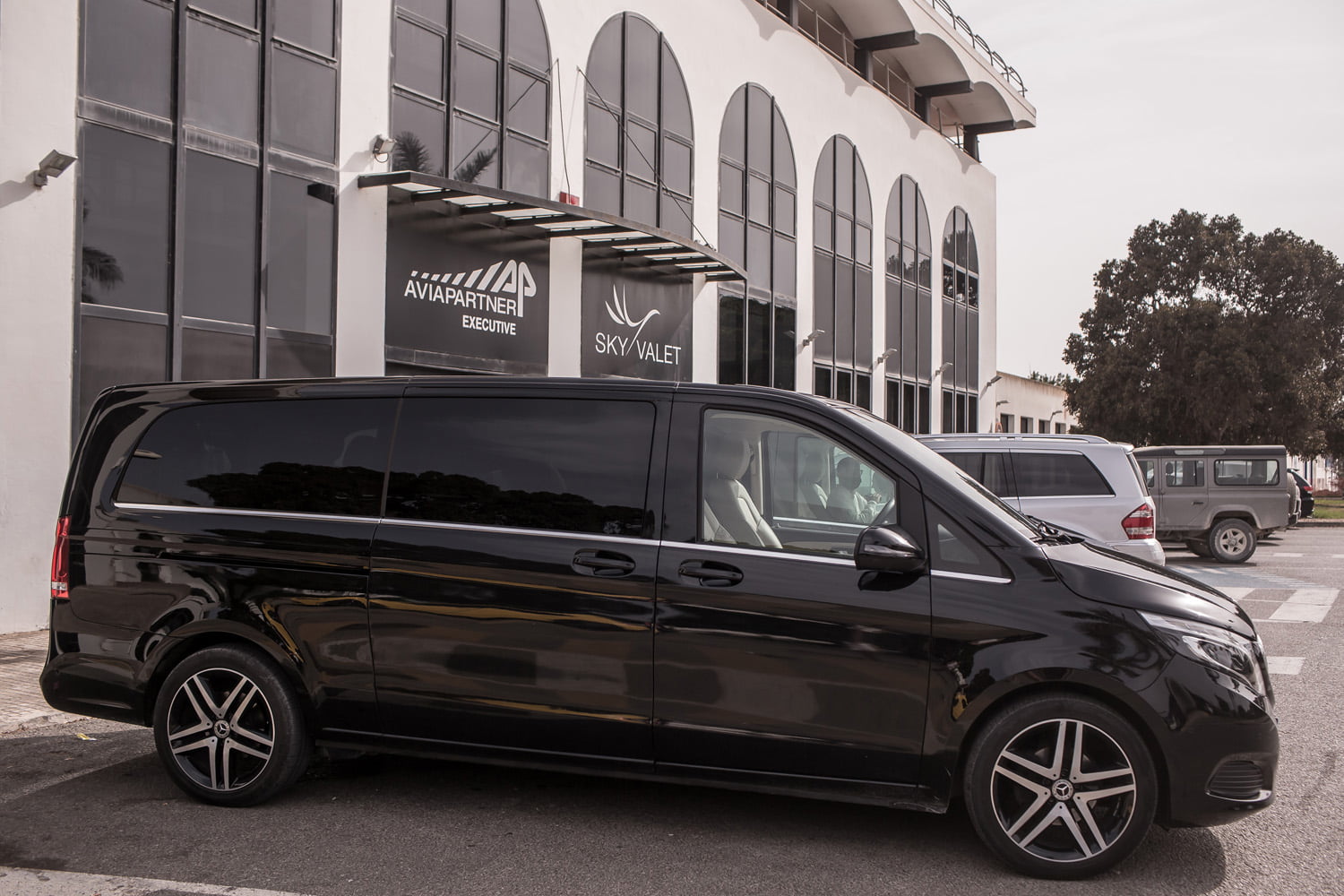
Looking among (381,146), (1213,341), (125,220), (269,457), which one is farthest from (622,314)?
(1213,341)

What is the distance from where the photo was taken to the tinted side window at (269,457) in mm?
4887

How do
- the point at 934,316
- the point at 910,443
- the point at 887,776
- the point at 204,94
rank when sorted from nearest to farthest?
the point at 887,776 → the point at 910,443 → the point at 204,94 → the point at 934,316

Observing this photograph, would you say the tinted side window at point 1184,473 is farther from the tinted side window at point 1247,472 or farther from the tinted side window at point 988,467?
the tinted side window at point 988,467

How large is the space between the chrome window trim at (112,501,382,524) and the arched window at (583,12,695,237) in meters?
12.7

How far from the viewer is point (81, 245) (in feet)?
33.4

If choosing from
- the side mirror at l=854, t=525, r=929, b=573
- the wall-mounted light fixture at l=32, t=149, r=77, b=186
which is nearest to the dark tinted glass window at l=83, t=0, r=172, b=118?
the wall-mounted light fixture at l=32, t=149, r=77, b=186

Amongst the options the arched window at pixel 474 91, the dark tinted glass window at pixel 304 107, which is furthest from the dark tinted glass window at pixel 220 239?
the arched window at pixel 474 91

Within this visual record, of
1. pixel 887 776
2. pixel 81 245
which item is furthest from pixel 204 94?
pixel 887 776

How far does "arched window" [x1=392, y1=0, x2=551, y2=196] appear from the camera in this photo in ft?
45.5

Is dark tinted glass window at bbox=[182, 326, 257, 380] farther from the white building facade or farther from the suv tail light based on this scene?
the suv tail light

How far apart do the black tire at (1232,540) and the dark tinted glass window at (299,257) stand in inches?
561

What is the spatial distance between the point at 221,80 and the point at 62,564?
26.0ft

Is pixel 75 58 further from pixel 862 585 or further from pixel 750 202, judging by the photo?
pixel 750 202

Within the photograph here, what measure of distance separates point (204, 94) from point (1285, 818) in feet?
36.7
